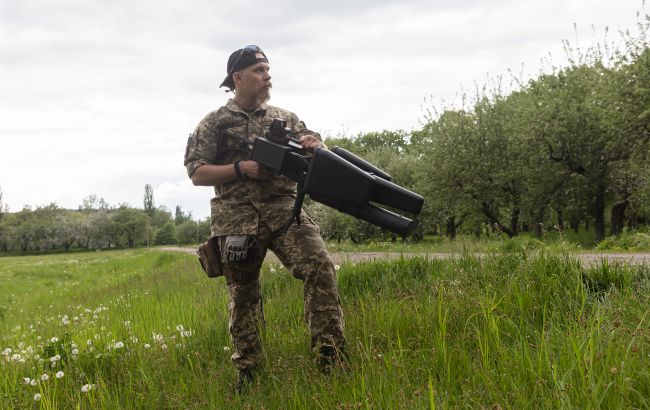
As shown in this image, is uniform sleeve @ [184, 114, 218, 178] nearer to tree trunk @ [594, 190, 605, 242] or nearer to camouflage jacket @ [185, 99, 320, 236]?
camouflage jacket @ [185, 99, 320, 236]

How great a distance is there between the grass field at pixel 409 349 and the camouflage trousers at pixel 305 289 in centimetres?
24

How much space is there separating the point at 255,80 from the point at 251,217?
1273 millimetres

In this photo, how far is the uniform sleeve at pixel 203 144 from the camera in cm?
416

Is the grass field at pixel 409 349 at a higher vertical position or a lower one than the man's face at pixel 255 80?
lower

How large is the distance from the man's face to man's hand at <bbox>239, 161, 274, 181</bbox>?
2.66 ft

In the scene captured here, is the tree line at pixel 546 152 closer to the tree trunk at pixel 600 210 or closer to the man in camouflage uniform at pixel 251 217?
the tree trunk at pixel 600 210

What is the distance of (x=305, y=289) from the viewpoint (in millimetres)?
3873

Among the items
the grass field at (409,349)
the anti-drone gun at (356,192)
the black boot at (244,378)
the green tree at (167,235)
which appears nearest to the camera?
the grass field at (409,349)

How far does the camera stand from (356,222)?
121ft

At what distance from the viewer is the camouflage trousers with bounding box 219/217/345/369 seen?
12.3ft

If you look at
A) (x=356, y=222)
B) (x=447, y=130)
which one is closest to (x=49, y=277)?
(x=356, y=222)

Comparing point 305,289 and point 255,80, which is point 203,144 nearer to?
point 255,80

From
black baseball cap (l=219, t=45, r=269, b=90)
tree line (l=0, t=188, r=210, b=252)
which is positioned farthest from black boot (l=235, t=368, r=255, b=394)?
tree line (l=0, t=188, r=210, b=252)

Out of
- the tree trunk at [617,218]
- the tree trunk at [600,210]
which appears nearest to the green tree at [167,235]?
the tree trunk at [617,218]
